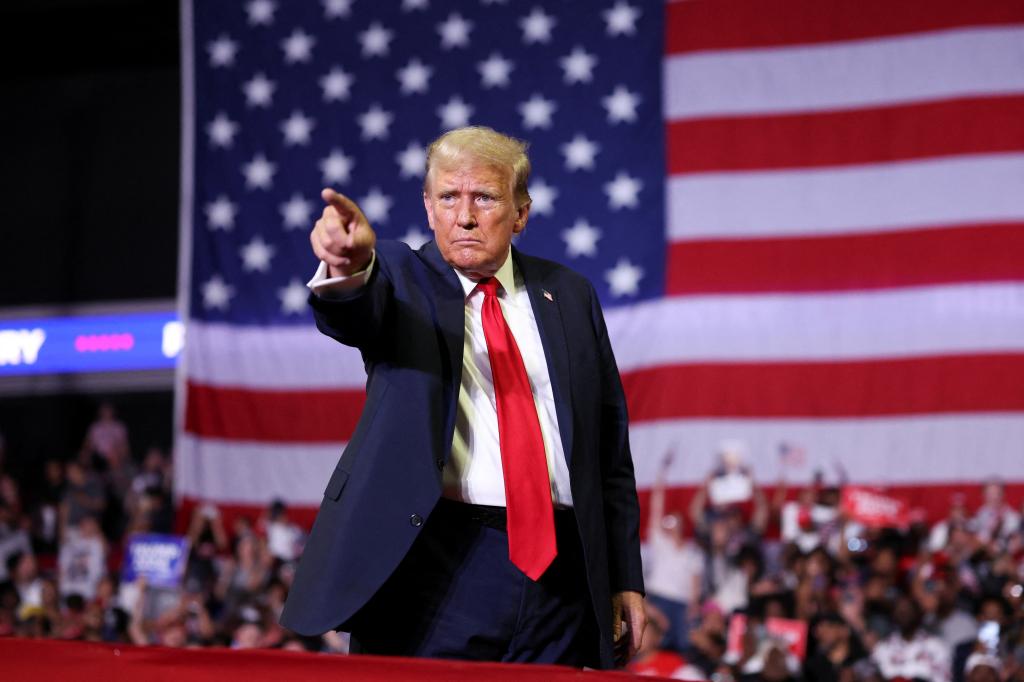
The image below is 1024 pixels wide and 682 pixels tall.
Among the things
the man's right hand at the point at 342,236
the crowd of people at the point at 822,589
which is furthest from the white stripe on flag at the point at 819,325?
the man's right hand at the point at 342,236

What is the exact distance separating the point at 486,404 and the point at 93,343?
496 inches

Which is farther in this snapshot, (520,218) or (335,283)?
(520,218)

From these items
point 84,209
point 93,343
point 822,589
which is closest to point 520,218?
point 822,589

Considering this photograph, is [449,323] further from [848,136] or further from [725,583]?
[848,136]

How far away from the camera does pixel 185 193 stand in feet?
33.1

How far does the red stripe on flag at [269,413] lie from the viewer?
9.65 metres

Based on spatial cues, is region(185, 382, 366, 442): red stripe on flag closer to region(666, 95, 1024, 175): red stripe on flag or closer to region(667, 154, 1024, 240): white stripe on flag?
region(667, 154, 1024, 240): white stripe on flag

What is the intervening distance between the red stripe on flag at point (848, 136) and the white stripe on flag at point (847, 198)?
0.08 m

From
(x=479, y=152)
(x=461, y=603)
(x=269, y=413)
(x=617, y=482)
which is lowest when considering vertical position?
(x=269, y=413)

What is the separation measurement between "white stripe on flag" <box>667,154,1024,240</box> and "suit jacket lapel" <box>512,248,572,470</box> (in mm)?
7188

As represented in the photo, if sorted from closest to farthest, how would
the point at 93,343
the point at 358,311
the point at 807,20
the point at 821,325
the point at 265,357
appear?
the point at 358,311 < the point at 821,325 < the point at 807,20 < the point at 265,357 < the point at 93,343

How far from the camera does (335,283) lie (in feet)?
5.97

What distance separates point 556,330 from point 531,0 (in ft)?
26.2

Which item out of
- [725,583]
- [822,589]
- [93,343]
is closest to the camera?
[822,589]
